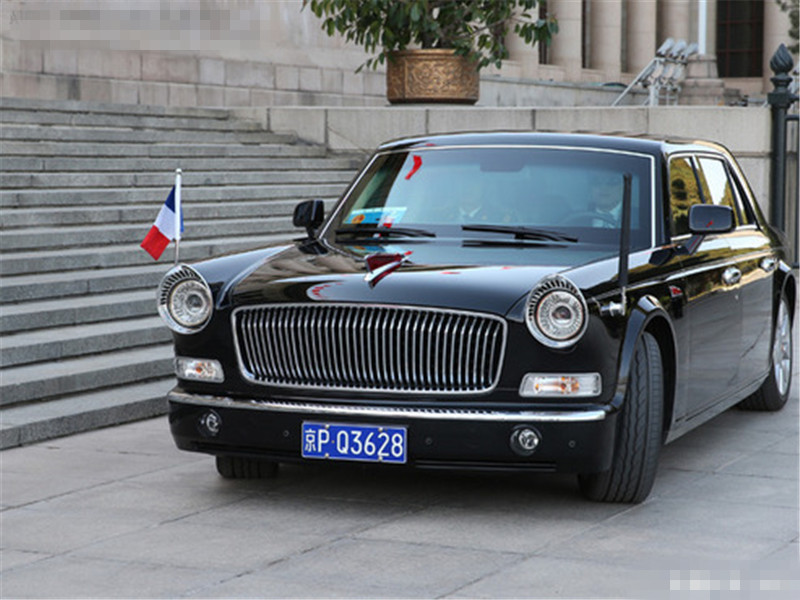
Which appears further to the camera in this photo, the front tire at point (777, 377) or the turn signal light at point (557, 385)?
the front tire at point (777, 377)

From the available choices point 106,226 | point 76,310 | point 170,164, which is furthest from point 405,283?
point 170,164

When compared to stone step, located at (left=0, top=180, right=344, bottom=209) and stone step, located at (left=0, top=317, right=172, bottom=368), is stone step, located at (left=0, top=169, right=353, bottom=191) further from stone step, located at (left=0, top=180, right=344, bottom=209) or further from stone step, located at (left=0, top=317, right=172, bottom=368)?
stone step, located at (left=0, top=317, right=172, bottom=368)

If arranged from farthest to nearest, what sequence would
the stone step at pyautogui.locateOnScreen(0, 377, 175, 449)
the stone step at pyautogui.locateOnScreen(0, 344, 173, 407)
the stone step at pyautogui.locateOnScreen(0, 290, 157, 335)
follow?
the stone step at pyautogui.locateOnScreen(0, 290, 157, 335) → the stone step at pyautogui.locateOnScreen(0, 344, 173, 407) → the stone step at pyautogui.locateOnScreen(0, 377, 175, 449)

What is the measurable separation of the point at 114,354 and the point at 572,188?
3788 mm

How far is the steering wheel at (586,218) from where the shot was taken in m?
7.30

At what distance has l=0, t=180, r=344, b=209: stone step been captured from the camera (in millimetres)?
12953

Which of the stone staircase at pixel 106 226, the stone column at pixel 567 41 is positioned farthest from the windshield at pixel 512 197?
the stone column at pixel 567 41

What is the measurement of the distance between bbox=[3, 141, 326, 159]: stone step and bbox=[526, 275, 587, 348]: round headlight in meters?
9.14

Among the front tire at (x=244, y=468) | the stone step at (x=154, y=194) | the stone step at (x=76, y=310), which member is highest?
the stone step at (x=154, y=194)

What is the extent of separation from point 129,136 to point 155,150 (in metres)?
0.37

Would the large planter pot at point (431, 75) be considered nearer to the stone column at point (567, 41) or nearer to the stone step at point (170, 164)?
the stone step at point (170, 164)

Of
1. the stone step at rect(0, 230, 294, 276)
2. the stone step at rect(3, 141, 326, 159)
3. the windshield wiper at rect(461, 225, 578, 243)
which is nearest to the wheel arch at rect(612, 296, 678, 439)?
the windshield wiper at rect(461, 225, 578, 243)

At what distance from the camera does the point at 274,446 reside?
654 cm

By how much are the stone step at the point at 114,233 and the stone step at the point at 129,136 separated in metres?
1.84
